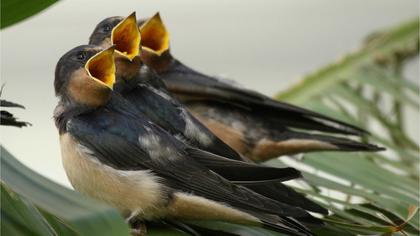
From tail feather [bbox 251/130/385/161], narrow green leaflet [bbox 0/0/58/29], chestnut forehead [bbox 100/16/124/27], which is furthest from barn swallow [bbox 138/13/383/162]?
narrow green leaflet [bbox 0/0/58/29]

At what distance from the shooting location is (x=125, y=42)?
2057 mm

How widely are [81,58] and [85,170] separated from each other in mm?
211

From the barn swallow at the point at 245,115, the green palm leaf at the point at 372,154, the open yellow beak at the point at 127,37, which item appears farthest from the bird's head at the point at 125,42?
the green palm leaf at the point at 372,154

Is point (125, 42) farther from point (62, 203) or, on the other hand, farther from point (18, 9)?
point (62, 203)

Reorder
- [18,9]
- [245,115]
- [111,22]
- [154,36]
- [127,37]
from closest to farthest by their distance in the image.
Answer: [18,9], [127,37], [111,22], [154,36], [245,115]

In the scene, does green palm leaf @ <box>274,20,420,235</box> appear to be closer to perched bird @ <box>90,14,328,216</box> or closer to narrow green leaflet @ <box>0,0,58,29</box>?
perched bird @ <box>90,14,328,216</box>

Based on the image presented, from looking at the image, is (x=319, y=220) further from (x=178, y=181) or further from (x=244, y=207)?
(x=178, y=181)

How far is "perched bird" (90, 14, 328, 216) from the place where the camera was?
169 centimetres

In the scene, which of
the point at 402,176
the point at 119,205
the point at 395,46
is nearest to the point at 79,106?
the point at 119,205

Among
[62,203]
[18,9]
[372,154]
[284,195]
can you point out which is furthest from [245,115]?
[62,203]

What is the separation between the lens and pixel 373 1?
7.70 meters

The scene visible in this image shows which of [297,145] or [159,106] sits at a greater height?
[297,145]

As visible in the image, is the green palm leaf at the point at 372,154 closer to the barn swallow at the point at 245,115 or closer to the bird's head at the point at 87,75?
the barn swallow at the point at 245,115

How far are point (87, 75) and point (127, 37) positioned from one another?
198 millimetres
